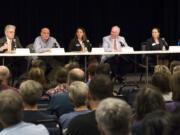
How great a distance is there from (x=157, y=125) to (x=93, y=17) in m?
10.7

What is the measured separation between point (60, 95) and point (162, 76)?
1046 millimetres

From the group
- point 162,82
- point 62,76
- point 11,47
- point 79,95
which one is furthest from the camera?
point 11,47

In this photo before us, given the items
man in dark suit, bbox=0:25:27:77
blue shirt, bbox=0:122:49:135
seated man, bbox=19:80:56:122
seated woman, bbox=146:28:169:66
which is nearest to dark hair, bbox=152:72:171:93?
seated man, bbox=19:80:56:122

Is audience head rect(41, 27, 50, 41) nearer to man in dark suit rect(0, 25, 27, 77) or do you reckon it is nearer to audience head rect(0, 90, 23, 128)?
man in dark suit rect(0, 25, 27, 77)

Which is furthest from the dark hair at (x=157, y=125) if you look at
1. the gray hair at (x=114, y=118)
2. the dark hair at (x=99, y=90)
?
the dark hair at (x=99, y=90)

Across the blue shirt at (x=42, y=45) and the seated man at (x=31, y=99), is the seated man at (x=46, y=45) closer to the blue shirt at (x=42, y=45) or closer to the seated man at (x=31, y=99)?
the blue shirt at (x=42, y=45)

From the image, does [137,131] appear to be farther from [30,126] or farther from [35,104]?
[35,104]

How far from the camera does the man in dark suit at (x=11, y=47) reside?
365 inches

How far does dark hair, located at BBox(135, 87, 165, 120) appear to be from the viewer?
122 inches

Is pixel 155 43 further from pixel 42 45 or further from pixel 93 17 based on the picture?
pixel 93 17

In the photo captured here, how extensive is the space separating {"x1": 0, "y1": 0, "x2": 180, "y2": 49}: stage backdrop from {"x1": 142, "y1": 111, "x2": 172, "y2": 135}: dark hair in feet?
33.5

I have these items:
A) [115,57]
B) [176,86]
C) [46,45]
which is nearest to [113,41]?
[115,57]

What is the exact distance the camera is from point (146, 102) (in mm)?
3105

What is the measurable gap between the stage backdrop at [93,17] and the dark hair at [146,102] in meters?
9.54
